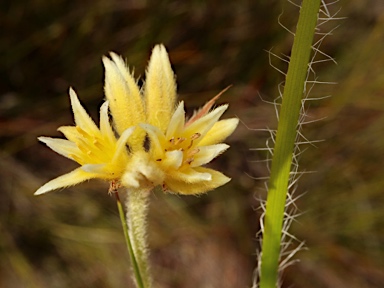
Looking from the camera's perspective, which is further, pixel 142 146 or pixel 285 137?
pixel 142 146

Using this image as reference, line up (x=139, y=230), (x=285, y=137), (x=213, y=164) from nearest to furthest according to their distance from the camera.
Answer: (x=285, y=137), (x=139, y=230), (x=213, y=164)

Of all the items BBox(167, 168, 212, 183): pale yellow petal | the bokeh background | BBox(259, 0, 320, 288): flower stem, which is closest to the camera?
BBox(259, 0, 320, 288): flower stem

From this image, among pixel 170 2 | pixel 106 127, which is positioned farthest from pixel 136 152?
pixel 170 2

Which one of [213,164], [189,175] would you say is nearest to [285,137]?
[189,175]

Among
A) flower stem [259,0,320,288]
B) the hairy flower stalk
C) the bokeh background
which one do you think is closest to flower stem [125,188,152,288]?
the hairy flower stalk

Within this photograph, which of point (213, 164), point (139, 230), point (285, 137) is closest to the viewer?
point (285, 137)

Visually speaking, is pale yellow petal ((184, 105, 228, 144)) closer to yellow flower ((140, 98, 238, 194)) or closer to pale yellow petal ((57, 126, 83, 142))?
yellow flower ((140, 98, 238, 194))

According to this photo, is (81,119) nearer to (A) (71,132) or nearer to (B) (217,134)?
(A) (71,132)
